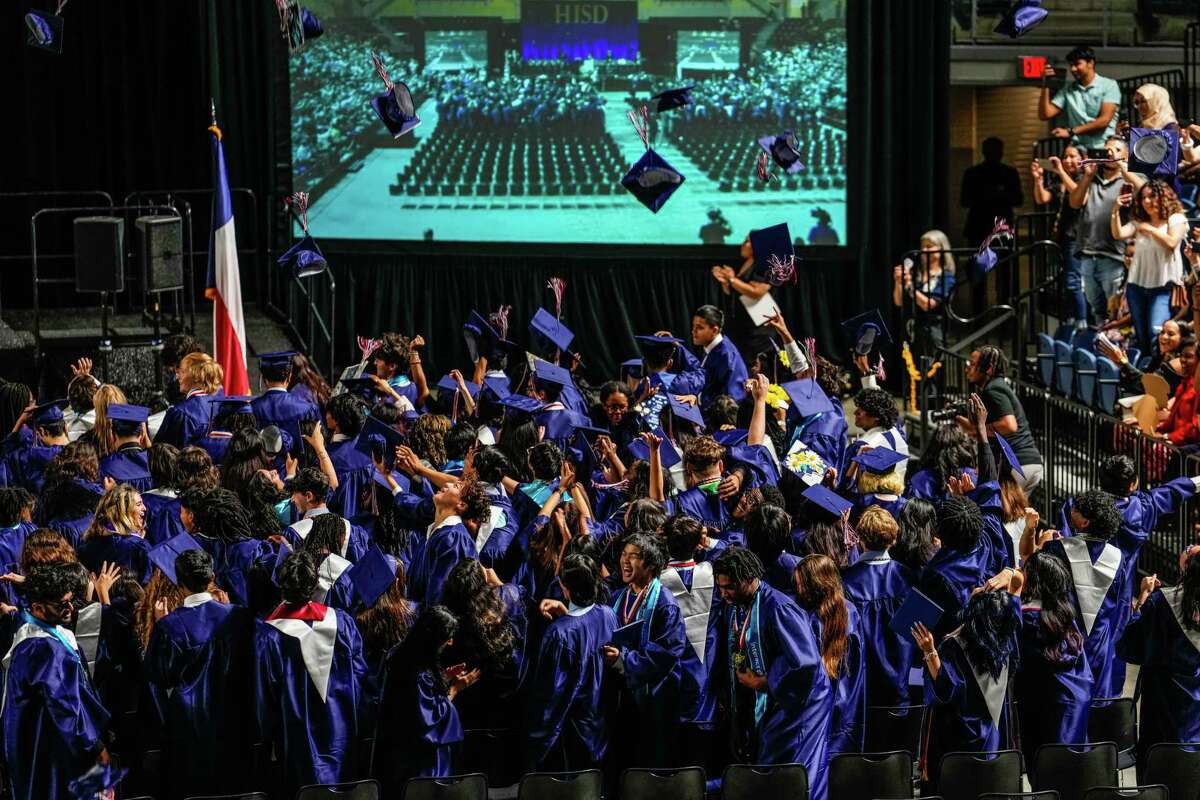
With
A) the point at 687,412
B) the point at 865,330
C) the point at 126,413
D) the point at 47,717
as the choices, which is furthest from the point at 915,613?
the point at 126,413

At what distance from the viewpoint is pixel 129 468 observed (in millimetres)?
8422

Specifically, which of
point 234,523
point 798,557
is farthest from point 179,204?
point 798,557

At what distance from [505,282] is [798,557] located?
361 inches

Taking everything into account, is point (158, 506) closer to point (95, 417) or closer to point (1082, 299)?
point (95, 417)

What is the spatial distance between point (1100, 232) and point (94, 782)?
28.7 ft

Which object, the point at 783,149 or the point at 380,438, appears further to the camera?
the point at 783,149

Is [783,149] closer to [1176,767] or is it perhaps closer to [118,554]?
[118,554]

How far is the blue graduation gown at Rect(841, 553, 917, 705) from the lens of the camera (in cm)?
680

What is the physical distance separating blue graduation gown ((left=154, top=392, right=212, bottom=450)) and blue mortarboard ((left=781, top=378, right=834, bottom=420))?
3217 millimetres

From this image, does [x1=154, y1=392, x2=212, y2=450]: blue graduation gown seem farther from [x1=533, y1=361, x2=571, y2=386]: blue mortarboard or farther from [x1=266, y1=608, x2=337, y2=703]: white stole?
[x1=266, y1=608, x2=337, y2=703]: white stole

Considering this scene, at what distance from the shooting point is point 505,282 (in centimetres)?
1568

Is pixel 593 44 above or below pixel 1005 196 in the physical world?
above

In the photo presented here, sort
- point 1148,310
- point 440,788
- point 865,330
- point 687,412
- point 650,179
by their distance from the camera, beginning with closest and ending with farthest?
point 440,788
point 687,412
point 865,330
point 1148,310
point 650,179

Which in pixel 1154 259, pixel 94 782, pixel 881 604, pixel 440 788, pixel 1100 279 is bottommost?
pixel 94 782
